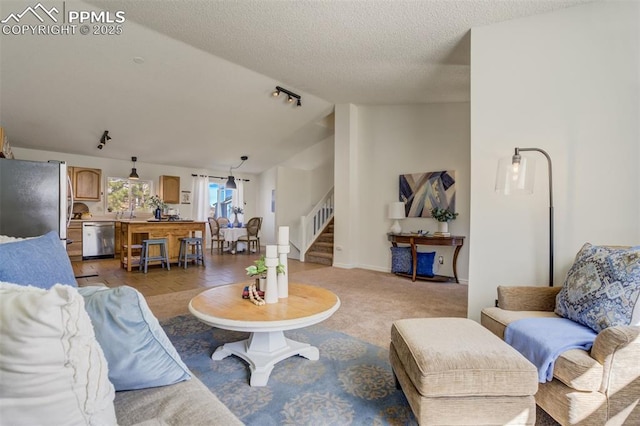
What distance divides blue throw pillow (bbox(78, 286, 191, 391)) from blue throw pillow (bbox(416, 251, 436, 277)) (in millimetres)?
4236

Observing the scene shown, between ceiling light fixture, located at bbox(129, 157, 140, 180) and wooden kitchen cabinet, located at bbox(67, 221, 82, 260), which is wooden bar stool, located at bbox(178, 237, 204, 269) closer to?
ceiling light fixture, located at bbox(129, 157, 140, 180)

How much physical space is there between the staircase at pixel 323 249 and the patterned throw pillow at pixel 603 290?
4335 millimetres

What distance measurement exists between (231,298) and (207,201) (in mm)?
6718

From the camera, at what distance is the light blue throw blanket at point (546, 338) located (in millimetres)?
1383

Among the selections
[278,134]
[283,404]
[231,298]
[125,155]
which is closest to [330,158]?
[278,134]

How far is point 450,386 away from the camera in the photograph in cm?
124

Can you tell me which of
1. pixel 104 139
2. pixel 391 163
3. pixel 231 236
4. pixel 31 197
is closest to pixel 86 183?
pixel 104 139

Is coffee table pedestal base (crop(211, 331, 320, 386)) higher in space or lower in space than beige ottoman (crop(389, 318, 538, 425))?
lower

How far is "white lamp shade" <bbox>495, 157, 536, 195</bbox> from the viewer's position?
91.0 inches

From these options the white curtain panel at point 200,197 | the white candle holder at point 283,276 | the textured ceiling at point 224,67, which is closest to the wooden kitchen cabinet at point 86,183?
the textured ceiling at point 224,67

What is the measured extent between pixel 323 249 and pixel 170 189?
4.27m

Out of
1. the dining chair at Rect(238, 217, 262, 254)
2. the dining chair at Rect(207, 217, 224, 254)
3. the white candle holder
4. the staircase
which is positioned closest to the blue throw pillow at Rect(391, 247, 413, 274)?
the staircase

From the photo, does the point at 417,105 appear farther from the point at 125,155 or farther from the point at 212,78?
the point at 125,155

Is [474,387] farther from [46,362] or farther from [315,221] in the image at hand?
[315,221]
